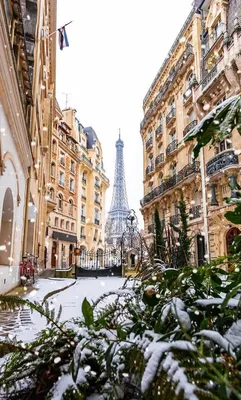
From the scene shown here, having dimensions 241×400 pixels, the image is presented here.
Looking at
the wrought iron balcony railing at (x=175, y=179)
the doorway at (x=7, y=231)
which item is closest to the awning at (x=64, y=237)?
the wrought iron balcony railing at (x=175, y=179)

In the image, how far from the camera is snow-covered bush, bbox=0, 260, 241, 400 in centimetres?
52

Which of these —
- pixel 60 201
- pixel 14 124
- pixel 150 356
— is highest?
pixel 60 201

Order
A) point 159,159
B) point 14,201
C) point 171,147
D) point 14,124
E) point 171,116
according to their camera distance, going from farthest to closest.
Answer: point 159,159, point 171,116, point 171,147, point 14,201, point 14,124

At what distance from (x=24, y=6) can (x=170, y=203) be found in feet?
56.3

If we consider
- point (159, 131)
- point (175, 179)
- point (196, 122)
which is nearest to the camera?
point (196, 122)

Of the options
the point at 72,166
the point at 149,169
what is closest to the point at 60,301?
the point at 149,169

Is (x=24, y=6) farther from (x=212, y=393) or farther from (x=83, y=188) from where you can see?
(x=83, y=188)

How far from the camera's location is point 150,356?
0.57 m

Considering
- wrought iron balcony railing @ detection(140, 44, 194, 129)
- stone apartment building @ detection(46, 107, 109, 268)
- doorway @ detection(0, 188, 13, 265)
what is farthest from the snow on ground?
wrought iron balcony railing @ detection(140, 44, 194, 129)

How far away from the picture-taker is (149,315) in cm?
94

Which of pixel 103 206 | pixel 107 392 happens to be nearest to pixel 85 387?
pixel 107 392

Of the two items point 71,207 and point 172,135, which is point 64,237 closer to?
point 71,207

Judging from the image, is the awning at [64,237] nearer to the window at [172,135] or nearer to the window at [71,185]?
the window at [71,185]

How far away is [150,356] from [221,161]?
1672cm
